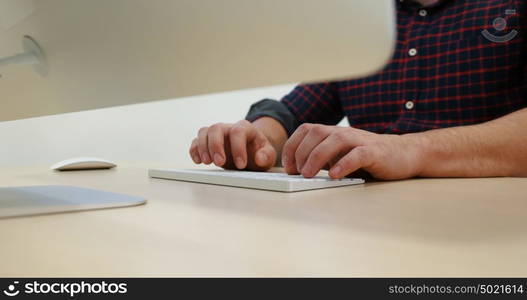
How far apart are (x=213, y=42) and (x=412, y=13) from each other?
3.22 feet

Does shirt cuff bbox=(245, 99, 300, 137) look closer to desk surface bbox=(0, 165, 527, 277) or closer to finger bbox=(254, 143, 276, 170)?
finger bbox=(254, 143, 276, 170)

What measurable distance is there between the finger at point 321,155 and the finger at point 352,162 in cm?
2

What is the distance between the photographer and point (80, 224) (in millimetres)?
363

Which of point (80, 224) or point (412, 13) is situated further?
point (412, 13)

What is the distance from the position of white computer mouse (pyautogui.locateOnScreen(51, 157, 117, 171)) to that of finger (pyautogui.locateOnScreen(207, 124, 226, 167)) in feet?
1.10

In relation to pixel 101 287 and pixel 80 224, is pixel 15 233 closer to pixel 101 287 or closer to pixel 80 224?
pixel 80 224

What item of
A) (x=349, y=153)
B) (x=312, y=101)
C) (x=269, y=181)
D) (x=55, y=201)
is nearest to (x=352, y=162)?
(x=349, y=153)

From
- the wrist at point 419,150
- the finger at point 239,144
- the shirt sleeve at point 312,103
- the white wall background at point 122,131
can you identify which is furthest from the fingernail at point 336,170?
the white wall background at point 122,131

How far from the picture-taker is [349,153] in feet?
2.00

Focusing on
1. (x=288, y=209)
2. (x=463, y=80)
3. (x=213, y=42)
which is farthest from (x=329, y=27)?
(x=463, y=80)

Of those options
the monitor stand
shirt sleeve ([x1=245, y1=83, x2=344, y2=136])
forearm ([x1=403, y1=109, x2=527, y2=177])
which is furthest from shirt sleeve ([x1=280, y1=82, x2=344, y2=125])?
the monitor stand

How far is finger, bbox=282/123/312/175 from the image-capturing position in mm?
676

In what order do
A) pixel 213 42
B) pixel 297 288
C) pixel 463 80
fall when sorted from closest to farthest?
pixel 297 288
pixel 213 42
pixel 463 80

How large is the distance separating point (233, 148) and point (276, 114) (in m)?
0.41
